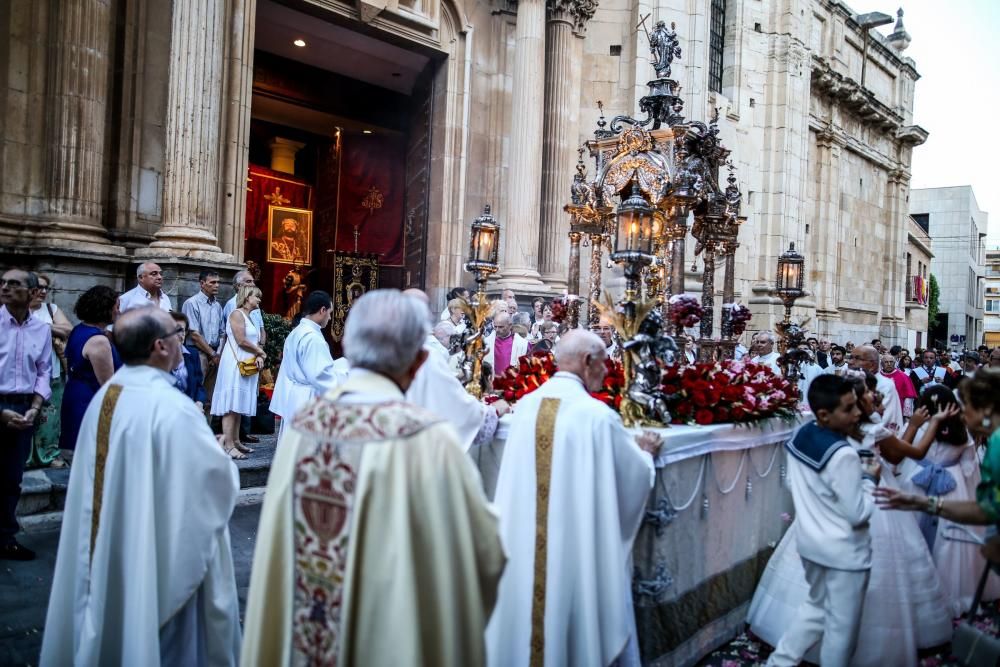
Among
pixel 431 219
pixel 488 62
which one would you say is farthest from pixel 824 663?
pixel 488 62

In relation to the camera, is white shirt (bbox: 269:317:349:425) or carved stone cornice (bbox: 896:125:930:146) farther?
carved stone cornice (bbox: 896:125:930:146)

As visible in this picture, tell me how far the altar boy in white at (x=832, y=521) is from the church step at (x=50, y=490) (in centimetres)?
536

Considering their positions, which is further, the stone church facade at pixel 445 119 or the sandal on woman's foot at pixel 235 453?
the stone church facade at pixel 445 119

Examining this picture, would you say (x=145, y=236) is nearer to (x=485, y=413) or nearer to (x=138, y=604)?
(x=485, y=413)

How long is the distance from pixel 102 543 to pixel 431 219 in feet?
38.0

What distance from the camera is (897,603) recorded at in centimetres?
461

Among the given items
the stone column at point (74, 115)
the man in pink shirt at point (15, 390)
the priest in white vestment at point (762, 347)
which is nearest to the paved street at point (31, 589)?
the man in pink shirt at point (15, 390)

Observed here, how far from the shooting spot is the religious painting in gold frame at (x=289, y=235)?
17781 millimetres

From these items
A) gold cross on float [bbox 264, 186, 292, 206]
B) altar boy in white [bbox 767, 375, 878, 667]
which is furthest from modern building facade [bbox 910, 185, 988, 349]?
altar boy in white [bbox 767, 375, 878, 667]

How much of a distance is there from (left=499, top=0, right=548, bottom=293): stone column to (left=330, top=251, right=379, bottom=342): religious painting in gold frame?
366 cm

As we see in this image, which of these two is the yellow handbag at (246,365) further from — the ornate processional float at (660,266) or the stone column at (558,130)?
the stone column at (558,130)

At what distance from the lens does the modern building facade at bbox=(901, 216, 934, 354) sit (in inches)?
1291

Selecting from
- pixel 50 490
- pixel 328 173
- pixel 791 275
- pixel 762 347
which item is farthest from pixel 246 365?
pixel 328 173

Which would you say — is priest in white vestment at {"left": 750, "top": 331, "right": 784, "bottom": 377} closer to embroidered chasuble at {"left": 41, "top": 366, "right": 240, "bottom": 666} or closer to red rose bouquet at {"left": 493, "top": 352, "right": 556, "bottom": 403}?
red rose bouquet at {"left": 493, "top": 352, "right": 556, "bottom": 403}
